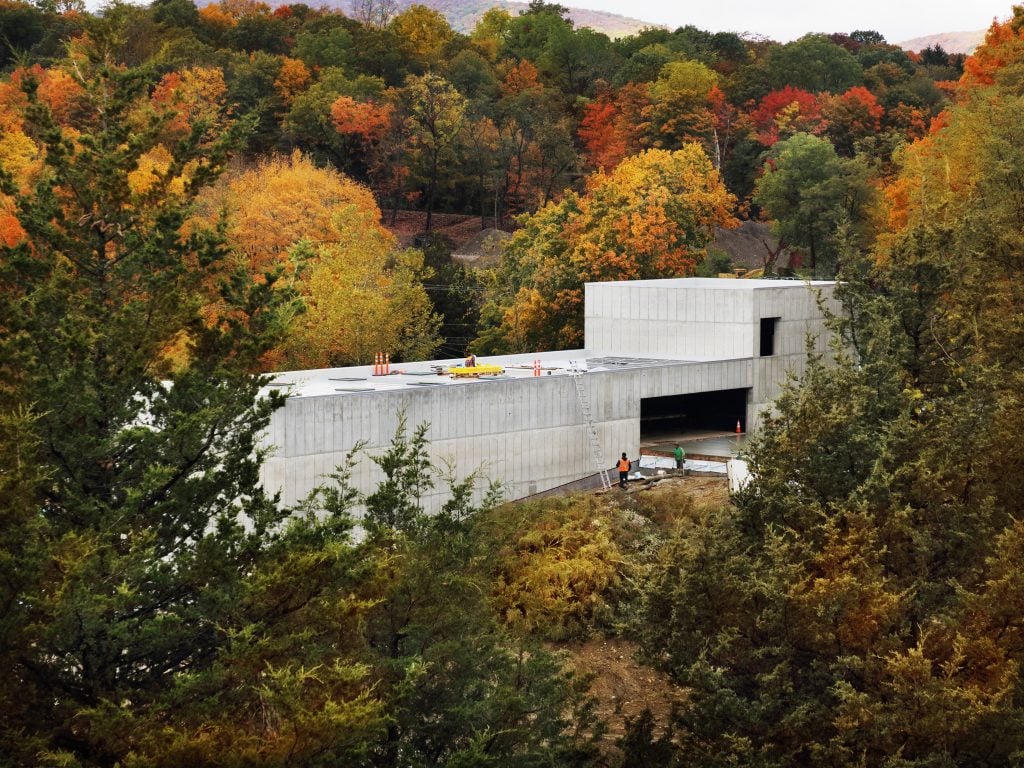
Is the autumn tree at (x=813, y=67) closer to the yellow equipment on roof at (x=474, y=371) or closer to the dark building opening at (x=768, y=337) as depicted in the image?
the dark building opening at (x=768, y=337)

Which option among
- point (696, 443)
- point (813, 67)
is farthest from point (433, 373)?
point (813, 67)

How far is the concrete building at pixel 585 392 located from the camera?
3594 cm

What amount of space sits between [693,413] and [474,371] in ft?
31.2

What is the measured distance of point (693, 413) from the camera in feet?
158

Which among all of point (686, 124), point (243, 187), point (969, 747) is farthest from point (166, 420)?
point (686, 124)

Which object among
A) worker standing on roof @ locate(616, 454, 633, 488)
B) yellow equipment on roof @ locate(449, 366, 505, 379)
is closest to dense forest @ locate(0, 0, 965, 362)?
yellow equipment on roof @ locate(449, 366, 505, 379)

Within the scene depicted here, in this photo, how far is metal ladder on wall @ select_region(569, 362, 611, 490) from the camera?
40.6m

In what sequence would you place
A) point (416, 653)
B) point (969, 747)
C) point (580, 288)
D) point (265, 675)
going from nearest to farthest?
point (265, 675) < point (416, 653) < point (969, 747) < point (580, 288)

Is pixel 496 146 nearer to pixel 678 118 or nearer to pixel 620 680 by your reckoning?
pixel 678 118

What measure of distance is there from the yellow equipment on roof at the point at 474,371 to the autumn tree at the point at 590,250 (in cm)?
1476

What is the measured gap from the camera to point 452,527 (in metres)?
20.8

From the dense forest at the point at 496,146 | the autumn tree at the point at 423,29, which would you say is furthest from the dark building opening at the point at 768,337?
the autumn tree at the point at 423,29

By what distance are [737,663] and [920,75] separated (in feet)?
304

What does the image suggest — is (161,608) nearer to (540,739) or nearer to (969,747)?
(540,739)
